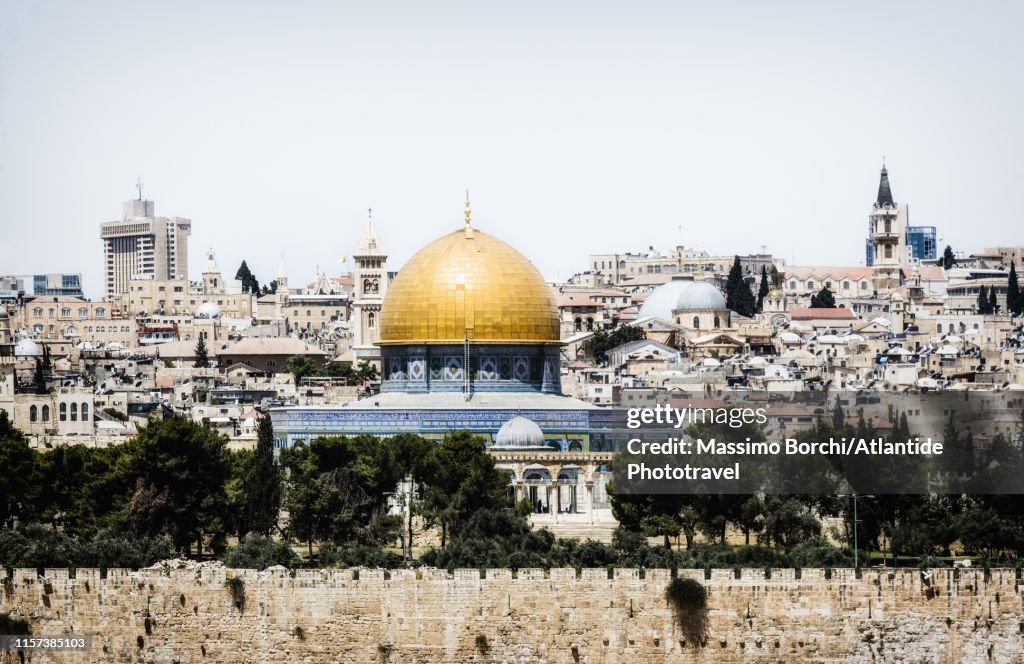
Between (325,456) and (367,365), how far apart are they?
39106mm

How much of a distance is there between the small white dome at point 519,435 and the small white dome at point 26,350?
34579mm

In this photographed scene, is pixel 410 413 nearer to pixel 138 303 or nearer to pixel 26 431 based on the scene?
pixel 26 431

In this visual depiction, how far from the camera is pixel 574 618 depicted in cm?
3431

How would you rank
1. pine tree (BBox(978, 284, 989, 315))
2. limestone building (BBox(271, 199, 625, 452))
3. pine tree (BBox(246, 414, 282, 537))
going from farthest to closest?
pine tree (BBox(978, 284, 989, 315))
limestone building (BBox(271, 199, 625, 452))
pine tree (BBox(246, 414, 282, 537))

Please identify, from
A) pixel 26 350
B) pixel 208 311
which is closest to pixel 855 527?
pixel 26 350

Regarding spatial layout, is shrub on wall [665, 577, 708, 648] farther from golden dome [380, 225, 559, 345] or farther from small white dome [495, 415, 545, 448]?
golden dome [380, 225, 559, 345]

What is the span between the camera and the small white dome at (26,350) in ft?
282

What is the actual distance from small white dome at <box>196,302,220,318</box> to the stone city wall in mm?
89631

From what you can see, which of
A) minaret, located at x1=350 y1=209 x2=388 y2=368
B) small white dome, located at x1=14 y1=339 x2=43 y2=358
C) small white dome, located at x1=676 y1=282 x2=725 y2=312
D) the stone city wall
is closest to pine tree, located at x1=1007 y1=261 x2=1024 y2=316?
small white dome, located at x1=676 y1=282 x2=725 y2=312

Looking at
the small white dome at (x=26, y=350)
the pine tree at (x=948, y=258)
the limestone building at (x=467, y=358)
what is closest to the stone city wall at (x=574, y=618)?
the limestone building at (x=467, y=358)

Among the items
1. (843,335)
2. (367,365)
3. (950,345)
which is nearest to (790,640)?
(367,365)

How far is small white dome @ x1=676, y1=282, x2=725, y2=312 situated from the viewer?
10788 cm

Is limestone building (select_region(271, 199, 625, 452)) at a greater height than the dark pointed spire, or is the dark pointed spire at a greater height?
the dark pointed spire

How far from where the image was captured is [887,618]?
34.1 metres
